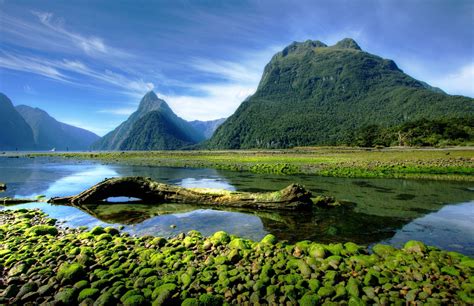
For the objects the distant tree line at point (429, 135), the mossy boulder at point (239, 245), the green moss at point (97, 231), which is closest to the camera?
the mossy boulder at point (239, 245)

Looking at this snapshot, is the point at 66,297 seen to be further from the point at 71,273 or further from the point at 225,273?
the point at 225,273

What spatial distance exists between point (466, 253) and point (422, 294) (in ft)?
15.8

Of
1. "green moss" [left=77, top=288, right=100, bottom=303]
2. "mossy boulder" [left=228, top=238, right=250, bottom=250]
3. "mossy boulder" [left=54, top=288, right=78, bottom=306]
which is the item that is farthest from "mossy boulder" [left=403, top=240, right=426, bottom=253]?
"mossy boulder" [left=54, top=288, right=78, bottom=306]

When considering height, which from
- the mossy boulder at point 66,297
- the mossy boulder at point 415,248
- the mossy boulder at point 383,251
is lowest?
the mossy boulder at point 66,297

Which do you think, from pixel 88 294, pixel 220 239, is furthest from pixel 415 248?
pixel 88 294

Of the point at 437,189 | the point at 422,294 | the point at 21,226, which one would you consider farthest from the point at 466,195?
the point at 21,226

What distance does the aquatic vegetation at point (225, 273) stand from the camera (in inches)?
237

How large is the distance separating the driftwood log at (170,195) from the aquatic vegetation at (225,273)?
20.5ft

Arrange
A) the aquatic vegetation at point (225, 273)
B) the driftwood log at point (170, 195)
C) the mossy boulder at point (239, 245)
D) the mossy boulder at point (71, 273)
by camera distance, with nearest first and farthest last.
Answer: the aquatic vegetation at point (225, 273)
the mossy boulder at point (71, 273)
the mossy boulder at point (239, 245)
the driftwood log at point (170, 195)

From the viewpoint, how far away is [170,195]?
17.8m

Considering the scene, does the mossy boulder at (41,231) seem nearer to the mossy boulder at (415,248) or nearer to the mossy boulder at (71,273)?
the mossy boulder at (71,273)

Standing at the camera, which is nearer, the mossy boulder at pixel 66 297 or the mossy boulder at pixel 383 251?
the mossy boulder at pixel 66 297

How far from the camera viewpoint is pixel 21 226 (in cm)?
1178

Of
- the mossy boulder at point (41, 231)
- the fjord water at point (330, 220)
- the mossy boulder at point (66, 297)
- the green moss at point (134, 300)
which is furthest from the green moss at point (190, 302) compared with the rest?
the mossy boulder at point (41, 231)
